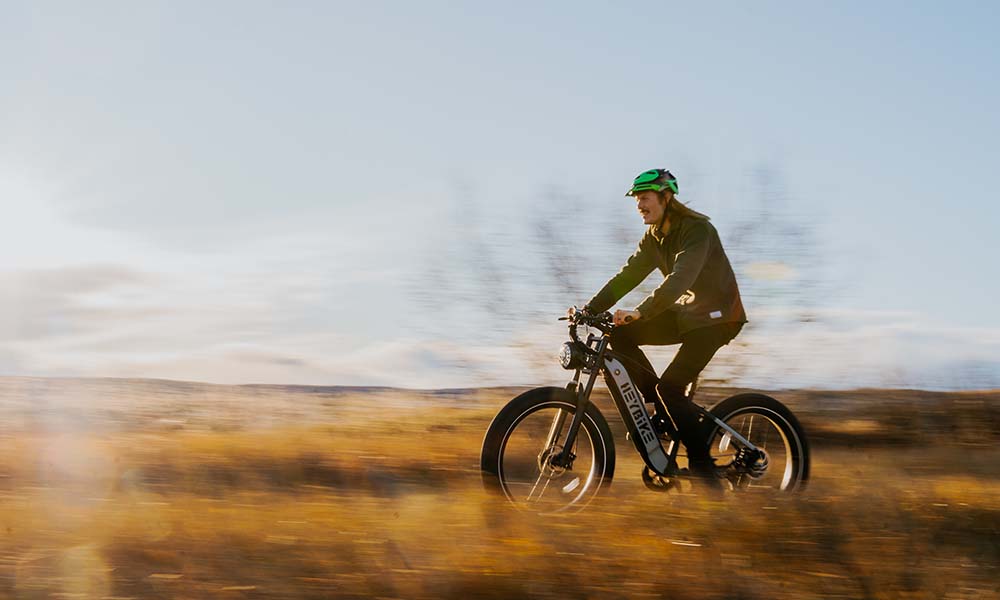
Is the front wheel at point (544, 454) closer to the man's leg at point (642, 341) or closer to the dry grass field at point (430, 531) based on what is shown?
the dry grass field at point (430, 531)

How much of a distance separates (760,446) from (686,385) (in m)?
0.68

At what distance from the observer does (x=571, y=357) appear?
6.12 m

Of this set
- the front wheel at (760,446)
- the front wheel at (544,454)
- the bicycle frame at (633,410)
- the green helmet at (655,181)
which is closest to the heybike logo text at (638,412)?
the bicycle frame at (633,410)

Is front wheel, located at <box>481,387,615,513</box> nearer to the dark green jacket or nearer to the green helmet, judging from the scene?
the dark green jacket

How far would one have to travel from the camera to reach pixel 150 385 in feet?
41.6

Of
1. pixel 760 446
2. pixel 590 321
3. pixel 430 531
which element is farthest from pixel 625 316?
pixel 430 531

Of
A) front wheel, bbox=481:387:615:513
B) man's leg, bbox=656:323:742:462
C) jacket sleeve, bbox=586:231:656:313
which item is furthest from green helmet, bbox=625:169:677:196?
front wheel, bbox=481:387:615:513

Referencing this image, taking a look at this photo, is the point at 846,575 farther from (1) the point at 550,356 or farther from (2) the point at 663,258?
(1) the point at 550,356

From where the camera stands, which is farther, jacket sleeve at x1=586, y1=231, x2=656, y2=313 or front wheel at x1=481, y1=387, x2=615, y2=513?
jacket sleeve at x1=586, y1=231, x2=656, y2=313

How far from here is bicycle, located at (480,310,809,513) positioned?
19.2 feet

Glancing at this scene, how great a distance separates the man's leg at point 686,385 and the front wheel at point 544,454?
0.47 m

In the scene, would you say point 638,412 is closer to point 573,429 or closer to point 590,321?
point 573,429

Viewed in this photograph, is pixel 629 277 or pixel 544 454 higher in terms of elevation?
pixel 629 277

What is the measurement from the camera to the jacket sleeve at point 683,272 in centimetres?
604
